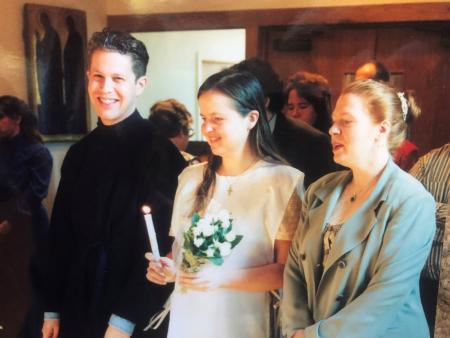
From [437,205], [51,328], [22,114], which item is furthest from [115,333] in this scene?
[437,205]

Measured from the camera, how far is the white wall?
2.10 ft

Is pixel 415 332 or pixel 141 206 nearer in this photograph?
pixel 415 332

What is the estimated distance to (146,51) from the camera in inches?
26.7

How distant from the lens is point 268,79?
62cm

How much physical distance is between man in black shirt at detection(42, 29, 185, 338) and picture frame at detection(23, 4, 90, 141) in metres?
0.04

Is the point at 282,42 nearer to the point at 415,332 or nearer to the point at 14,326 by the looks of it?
the point at 415,332

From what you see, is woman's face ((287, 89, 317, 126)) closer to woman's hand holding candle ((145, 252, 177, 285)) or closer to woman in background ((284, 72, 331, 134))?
woman in background ((284, 72, 331, 134))

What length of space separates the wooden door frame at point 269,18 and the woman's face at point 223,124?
9cm

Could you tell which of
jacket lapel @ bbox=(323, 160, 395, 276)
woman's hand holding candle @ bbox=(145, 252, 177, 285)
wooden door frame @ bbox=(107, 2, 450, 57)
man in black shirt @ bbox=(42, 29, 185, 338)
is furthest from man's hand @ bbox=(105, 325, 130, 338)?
wooden door frame @ bbox=(107, 2, 450, 57)

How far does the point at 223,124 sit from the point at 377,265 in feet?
0.81

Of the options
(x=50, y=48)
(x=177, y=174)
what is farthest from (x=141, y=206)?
(x=50, y=48)

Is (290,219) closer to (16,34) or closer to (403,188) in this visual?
(403,188)

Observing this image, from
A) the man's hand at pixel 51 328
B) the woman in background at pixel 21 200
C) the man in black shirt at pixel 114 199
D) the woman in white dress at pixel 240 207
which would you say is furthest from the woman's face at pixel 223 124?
the man's hand at pixel 51 328

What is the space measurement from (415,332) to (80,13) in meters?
0.65
